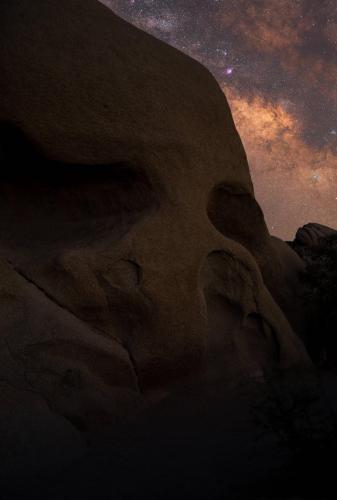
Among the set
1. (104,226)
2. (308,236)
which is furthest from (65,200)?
(308,236)

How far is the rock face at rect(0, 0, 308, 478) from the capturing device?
233 inches

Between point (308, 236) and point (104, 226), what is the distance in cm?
811

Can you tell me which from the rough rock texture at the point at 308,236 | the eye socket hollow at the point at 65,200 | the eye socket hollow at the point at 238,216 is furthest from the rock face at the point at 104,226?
the rough rock texture at the point at 308,236

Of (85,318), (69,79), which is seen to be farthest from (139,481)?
(69,79)

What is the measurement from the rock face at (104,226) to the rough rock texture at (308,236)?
17.7 ft

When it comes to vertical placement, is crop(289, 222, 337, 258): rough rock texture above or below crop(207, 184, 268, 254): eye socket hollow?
above

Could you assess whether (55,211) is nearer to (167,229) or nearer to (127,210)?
(127,210)

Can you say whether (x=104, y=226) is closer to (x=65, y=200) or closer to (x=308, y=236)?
(x=65, y=200)

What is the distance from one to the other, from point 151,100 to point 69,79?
1.36 m

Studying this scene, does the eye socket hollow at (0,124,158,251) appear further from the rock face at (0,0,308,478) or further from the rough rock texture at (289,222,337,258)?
the rough rock texture at (289,222,337,258)

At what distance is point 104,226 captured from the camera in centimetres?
694

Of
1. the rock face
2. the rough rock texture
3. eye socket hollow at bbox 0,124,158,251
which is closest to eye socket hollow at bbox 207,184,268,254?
the rock face

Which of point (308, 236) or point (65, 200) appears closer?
point (65, 200)

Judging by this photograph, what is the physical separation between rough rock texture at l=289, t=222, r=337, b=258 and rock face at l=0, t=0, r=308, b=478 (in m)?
5.41
